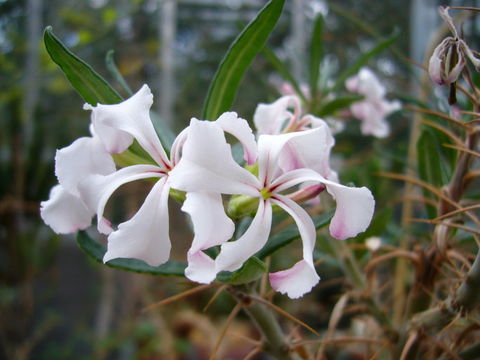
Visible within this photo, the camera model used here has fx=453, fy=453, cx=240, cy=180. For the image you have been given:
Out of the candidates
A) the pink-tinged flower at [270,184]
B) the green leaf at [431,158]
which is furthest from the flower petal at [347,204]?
the green leaf at [431,158]

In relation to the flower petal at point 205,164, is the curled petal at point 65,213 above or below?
below

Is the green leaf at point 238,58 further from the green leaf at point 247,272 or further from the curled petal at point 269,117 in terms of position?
the green leaf at point 247,272

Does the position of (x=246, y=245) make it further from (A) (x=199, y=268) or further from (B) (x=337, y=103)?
(B) (x=337, y=103)

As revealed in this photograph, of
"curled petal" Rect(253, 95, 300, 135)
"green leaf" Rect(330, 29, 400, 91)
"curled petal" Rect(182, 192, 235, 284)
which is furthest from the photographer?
"green leaf" Rect(330, 29, 400, 91)

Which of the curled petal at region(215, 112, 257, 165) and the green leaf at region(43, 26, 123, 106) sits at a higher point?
the green leaf at region(43, 26, 123, 106)

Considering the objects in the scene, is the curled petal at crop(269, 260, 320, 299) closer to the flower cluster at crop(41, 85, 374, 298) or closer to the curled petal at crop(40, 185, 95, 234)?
the flower cluster at crop(41, 85, 374, 298)

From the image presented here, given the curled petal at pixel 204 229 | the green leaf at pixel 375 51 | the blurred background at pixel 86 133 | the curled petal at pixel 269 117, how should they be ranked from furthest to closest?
the blurred background at pixel 86 133 → the green leaf at pixel 375 51 → the curled petal at pixel 269 117 → the curled petal at pixel 204 229

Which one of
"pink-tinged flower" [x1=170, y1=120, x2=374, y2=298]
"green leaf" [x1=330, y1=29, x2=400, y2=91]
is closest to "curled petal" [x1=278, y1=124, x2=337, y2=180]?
"pink-tinged flower" [x1=170, y1=120, x2=374, y2=298]

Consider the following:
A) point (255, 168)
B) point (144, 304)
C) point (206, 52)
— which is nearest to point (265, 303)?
point (255, 168)
